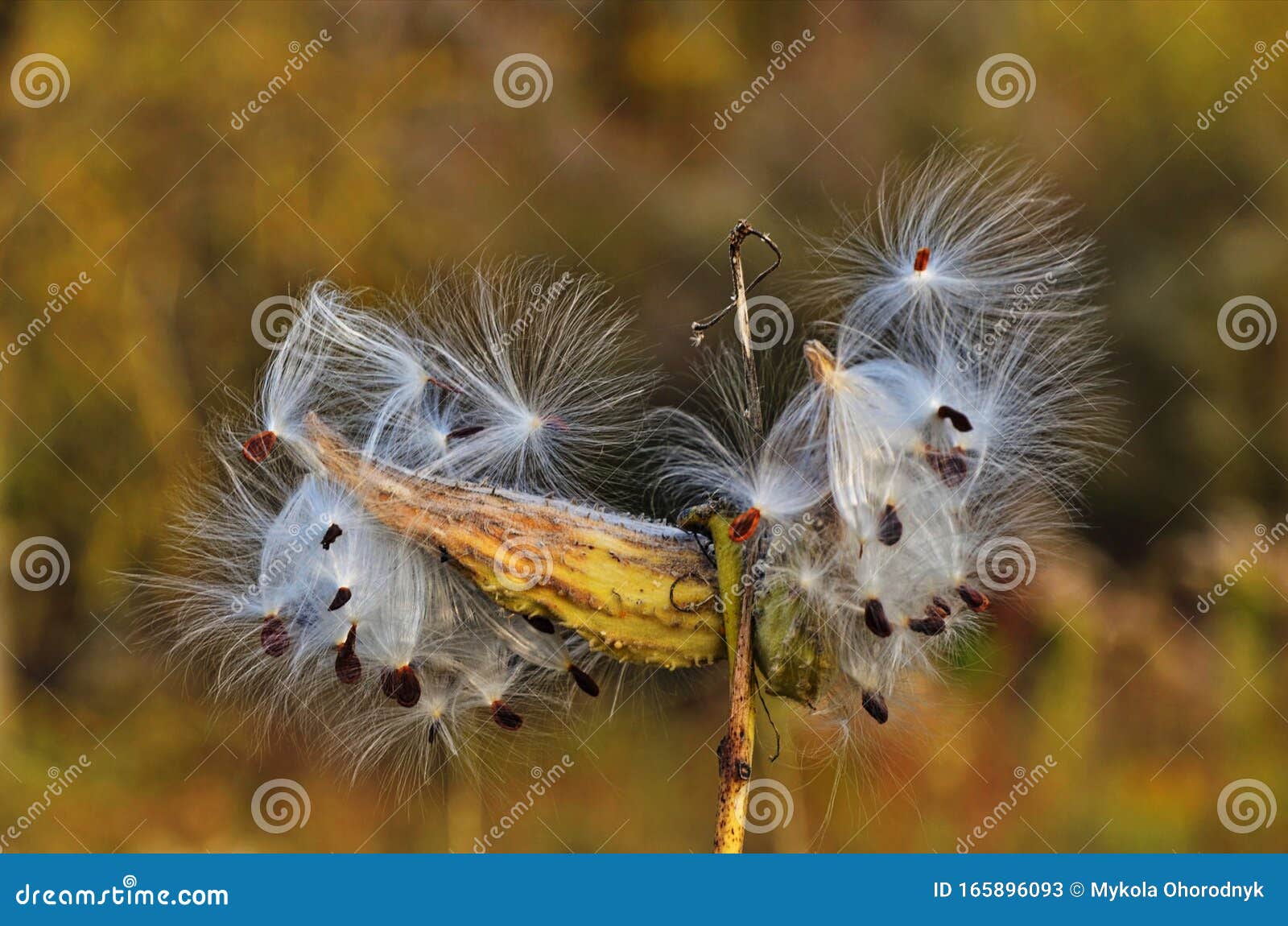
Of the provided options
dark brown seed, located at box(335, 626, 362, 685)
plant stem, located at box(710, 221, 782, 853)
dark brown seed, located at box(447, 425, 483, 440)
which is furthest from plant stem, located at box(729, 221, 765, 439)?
dark brown seed, located at box(335, 626, 362, 685)

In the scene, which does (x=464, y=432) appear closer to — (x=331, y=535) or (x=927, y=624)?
(x=331, y=535)

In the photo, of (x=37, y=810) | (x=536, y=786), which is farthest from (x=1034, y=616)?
(x=37, y=810)

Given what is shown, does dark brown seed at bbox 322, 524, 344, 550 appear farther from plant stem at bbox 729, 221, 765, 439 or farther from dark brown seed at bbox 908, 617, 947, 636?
dark brown seed at bbox 908, 617, 947, 636

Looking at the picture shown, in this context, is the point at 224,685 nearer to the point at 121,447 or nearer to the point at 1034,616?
the point at 1034,616

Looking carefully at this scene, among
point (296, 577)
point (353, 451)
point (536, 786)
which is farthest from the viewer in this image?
point (536, 786)

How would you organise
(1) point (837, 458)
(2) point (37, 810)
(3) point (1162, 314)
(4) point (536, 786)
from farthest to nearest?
(3) point (1162, 314), (2) point (37, 810), (4) point (536, 786), (1) point (837, 458)

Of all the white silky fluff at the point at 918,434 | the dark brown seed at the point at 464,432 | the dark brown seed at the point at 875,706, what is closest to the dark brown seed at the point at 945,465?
the white silky fluff at the point at 918,434

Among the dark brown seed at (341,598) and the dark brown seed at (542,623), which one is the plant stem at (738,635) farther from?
the dark brown seed at (341,598)
